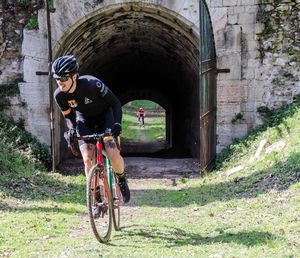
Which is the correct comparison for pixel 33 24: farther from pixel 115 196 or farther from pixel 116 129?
pixel 116 129

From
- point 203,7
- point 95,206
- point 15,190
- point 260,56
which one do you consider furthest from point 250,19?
point 95,206

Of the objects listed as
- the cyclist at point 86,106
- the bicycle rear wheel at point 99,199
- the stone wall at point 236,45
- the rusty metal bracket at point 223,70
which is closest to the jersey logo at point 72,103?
the cyclist at point 86,106

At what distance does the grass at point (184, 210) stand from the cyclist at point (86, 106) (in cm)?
81

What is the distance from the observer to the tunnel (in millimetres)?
10727

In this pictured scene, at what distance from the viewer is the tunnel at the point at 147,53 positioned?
10727mm

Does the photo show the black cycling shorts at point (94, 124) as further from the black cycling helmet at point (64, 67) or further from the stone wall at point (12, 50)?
the stone wall at point (12, 50)

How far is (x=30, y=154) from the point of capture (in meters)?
10.1

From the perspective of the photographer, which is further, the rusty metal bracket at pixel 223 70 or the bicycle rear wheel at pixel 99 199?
the rusty metal bracket at pixel 223 70

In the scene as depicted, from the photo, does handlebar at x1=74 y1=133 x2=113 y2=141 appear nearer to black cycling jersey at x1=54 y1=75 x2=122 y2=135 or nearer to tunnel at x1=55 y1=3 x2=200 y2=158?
black cycling jersey at x1=54 y1=75 x2=122 y2=135

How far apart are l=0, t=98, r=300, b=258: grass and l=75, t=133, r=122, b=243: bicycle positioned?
17 cm

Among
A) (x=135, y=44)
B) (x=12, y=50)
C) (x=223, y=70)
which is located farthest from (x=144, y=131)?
(x=223, y=70)

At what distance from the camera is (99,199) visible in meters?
5.13

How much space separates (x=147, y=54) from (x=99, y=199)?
10791 mm


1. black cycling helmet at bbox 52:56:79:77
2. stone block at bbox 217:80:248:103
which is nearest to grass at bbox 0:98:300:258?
stone block at bbox 217:80:248:103
